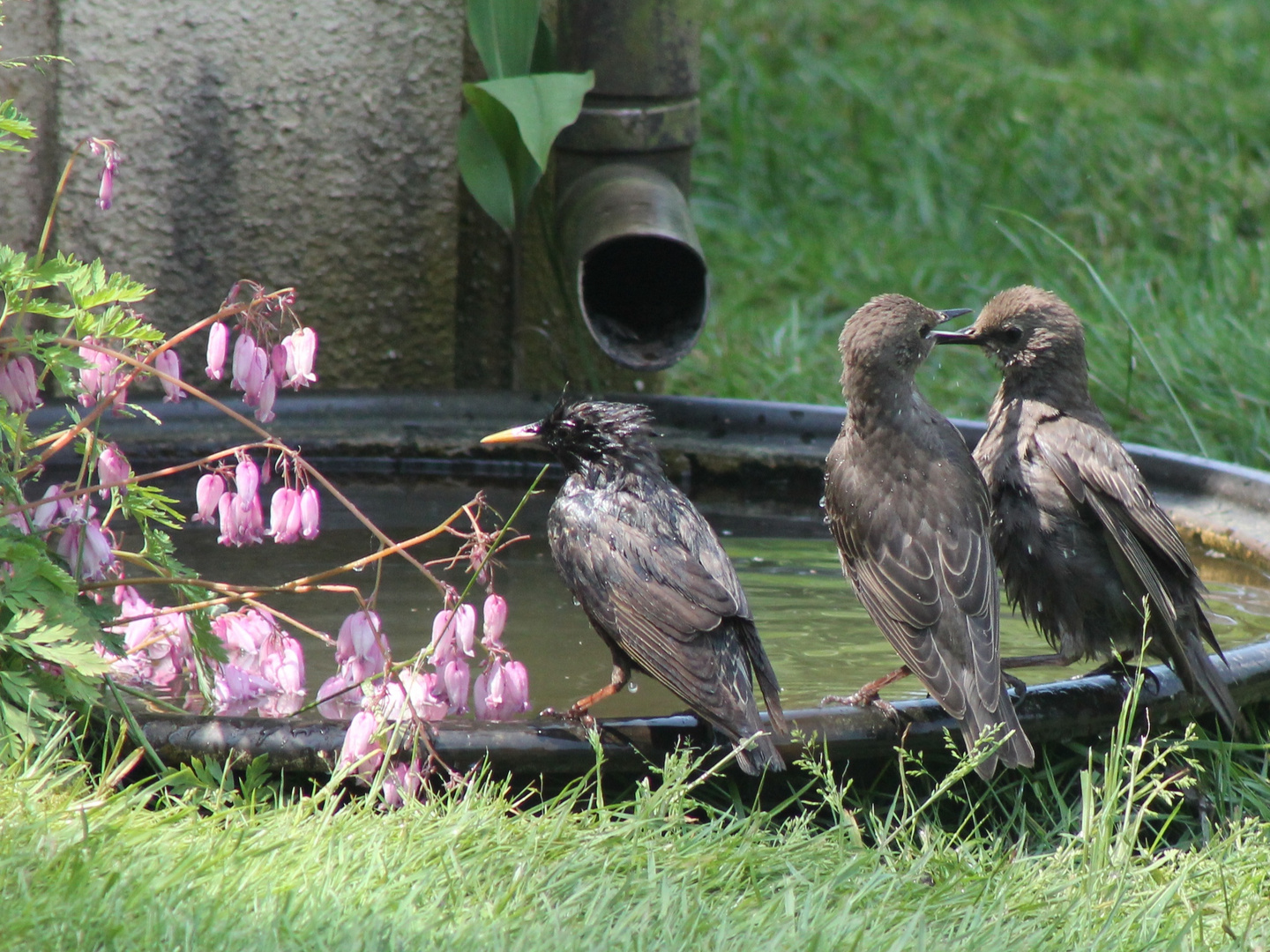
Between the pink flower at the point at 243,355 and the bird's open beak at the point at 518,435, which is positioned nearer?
the pink flower at the point at 243,355

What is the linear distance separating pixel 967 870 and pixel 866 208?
20.1ft

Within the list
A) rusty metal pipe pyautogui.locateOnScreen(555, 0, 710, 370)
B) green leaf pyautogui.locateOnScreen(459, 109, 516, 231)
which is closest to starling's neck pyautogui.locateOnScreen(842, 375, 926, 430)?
rusty metal pipe pyautogui.locateOnScreen(555, 0, 710, 370)

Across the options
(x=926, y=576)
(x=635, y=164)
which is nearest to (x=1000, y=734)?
(x=926, y=576)

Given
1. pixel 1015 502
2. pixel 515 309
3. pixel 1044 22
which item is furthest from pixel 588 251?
pixel 1044 22

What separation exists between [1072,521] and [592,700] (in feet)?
3.86

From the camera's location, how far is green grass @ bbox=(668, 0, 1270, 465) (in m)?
6.12

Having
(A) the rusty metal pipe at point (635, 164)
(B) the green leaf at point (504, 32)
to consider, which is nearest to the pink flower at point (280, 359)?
(A) the rusty metal pipe at point (635, 164)

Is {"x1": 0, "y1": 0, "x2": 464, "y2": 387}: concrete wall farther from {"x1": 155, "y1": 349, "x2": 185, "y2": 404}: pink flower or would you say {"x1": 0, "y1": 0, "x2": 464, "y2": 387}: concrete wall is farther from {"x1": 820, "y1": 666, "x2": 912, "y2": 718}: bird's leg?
{"x1": 820, "y1": 666, "x2": 912, "y2": 718}: bird's leg

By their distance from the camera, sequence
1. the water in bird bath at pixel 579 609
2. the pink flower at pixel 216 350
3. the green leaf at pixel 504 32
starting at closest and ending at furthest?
1. the pink flower at pixel 216 350
2. the water in bird bath at pixel 579 609
3. the green leaf at pixel 504 32

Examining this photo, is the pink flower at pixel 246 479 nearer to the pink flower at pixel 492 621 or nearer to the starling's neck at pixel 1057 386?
the pink flower at pixel 492 621

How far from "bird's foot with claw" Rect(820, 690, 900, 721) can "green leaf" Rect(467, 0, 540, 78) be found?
8.76 ft

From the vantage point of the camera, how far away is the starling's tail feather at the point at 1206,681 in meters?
3.19

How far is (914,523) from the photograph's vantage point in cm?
339

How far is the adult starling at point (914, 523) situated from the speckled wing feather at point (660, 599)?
322mm
